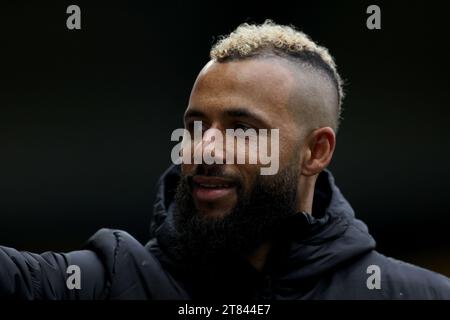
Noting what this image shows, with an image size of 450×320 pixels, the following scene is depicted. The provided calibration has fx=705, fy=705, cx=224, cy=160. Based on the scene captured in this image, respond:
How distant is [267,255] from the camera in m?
1.75

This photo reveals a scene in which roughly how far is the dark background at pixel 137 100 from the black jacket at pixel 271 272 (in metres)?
2.18

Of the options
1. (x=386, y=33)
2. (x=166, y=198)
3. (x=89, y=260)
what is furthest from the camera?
(x=386, y=33)

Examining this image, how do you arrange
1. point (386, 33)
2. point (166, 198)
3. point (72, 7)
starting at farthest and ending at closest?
point (386, 33) → point (72, 7) → point (166, 198)

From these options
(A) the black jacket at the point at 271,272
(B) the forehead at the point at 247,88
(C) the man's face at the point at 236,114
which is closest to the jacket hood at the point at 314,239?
(A) the black jacket at the point at 271,272

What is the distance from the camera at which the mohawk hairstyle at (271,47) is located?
1783 millimetres

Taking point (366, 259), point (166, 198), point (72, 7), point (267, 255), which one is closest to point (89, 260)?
point (166, 198)

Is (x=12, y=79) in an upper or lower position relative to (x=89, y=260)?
upper

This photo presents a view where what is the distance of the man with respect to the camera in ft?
5.52

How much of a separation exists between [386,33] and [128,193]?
5.63 feet

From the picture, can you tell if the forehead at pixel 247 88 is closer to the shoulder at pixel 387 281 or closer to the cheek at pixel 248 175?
the cheek at pixel 248 175

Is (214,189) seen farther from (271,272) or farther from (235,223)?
(271,272)

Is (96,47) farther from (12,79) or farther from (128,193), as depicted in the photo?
(128,193)

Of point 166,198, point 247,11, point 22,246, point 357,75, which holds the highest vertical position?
point 247,11

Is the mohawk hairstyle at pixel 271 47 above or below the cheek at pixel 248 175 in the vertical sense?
above
